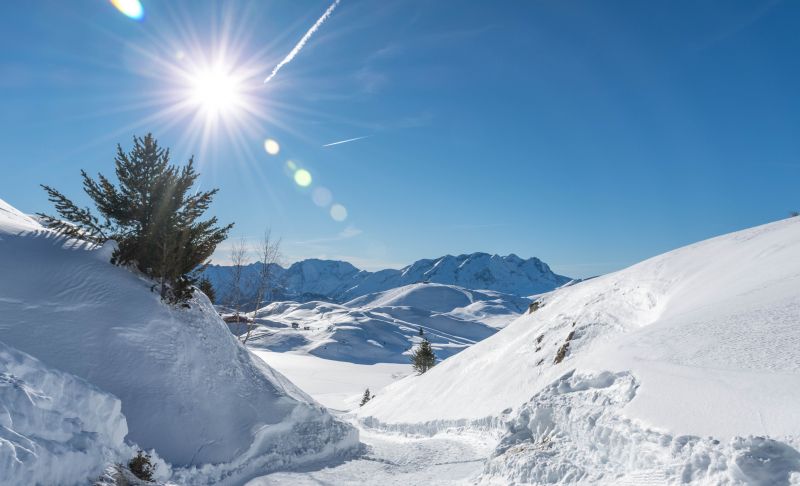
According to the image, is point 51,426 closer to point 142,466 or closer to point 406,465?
point 142,466

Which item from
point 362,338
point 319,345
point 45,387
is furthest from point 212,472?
point 362,338

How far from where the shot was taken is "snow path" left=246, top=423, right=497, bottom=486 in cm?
1119

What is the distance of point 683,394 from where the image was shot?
718 centimetres

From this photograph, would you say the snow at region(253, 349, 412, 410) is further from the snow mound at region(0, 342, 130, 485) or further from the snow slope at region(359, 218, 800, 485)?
the snow mound at region(0, 342, 130, 485)

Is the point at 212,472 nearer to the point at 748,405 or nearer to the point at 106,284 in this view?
the point at 106,284

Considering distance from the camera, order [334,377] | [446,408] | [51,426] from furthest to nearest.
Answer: [334,377]
[446,408]
[51,426]

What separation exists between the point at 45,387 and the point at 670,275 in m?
22.9

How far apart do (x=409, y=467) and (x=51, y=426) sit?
9.62 meters

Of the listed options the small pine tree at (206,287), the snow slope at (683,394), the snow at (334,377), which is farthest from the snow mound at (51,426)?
the snow at (334,377)

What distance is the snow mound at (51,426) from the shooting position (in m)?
5.82

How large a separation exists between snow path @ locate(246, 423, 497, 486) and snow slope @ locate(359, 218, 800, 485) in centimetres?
160

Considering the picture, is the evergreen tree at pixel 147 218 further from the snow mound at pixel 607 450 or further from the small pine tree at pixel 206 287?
the snow mound at pixel 607 450

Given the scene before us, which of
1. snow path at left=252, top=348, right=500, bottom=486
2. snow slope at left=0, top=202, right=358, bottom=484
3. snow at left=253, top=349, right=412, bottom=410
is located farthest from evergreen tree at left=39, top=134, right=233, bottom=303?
snow at left=253, top=349, right=412, bottom=410

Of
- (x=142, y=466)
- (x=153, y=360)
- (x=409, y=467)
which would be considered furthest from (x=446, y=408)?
(x=142, y=466)
